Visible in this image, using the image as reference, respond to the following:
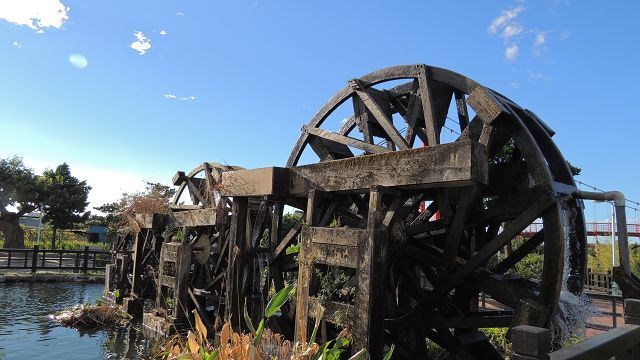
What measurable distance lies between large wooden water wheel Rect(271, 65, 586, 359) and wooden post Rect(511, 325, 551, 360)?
1908 mm

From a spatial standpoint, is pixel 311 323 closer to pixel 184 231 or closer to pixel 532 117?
pixel 532 117

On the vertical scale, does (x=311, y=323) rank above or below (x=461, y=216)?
below

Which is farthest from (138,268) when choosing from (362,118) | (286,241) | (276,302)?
(276,302)

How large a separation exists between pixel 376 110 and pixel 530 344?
196 inches

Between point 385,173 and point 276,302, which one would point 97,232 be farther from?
point 276,302

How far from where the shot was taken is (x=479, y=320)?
16.8 feet

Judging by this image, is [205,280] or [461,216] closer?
[461,216]

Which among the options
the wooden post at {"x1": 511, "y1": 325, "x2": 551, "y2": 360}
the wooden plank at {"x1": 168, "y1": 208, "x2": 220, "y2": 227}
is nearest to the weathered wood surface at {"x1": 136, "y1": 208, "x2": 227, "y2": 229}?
the wooden plank at {"x1": 168, "y1": 208, "x2": 220, "y2": 227}

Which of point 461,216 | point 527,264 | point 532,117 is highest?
point 532,117

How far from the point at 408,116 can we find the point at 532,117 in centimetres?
168

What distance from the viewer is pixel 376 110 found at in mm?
6863

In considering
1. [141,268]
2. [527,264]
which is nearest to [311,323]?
[141,268]

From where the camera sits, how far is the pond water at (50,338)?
759cm

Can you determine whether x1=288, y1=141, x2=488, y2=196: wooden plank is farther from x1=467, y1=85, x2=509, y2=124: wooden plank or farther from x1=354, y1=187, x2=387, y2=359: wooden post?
x1=467, y1=85, x2=509, y2=124: wooden plank
